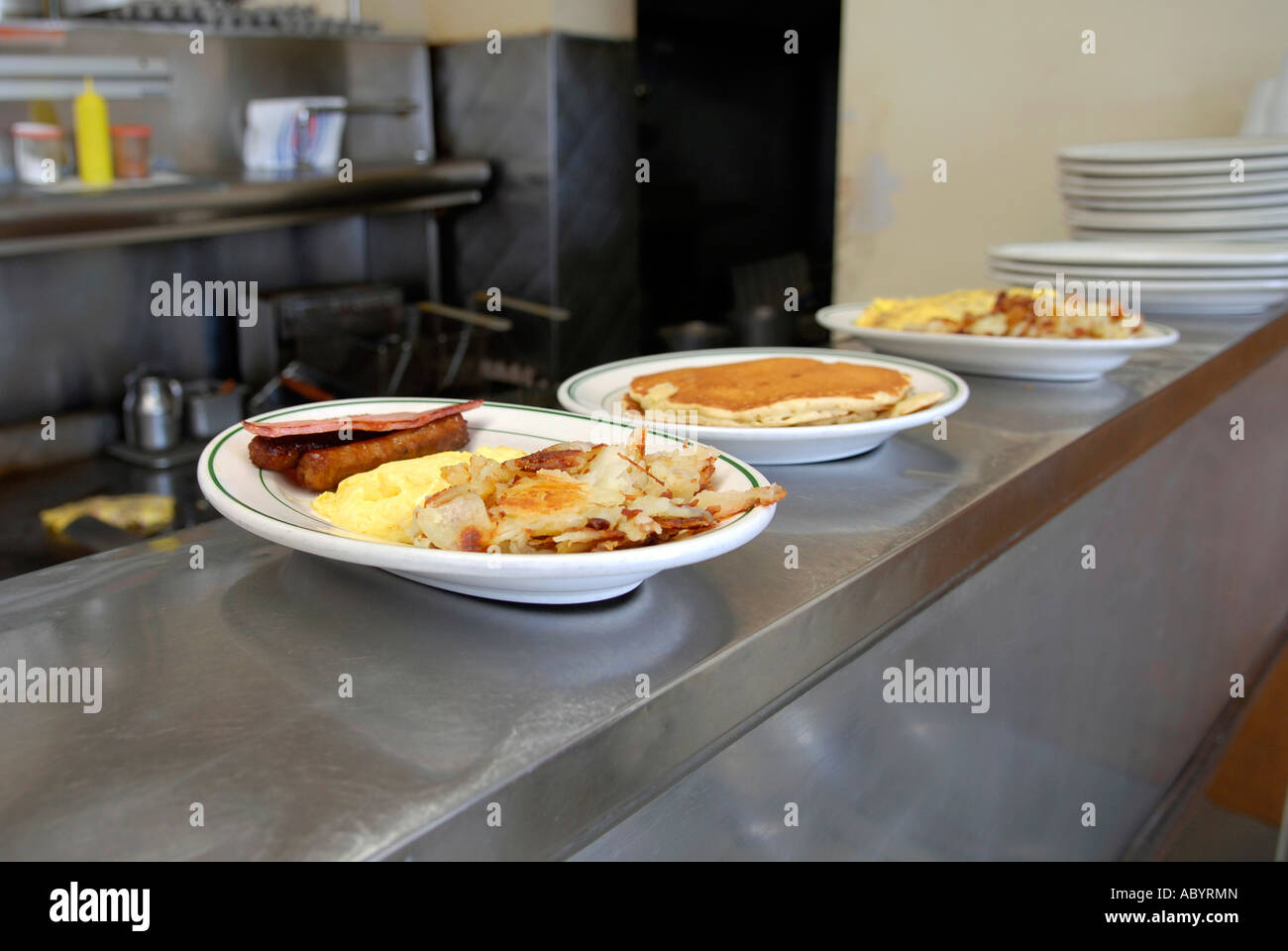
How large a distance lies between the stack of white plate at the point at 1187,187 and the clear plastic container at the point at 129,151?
2.82m

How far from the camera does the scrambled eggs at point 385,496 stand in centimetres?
76

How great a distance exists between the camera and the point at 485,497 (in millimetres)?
759

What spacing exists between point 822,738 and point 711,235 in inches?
147

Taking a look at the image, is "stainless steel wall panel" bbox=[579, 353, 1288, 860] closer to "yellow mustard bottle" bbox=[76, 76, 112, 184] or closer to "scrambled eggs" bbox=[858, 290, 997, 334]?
"scrambled eggs" bbox=[858, 290, 997, 334]

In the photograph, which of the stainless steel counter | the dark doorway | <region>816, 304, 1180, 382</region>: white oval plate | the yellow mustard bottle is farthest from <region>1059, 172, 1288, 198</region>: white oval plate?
the yellow mustard bottle

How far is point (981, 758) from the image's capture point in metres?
1.27

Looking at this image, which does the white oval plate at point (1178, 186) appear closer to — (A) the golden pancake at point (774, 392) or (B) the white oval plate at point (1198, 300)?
(B) the white oval plate at point (1198, 300)

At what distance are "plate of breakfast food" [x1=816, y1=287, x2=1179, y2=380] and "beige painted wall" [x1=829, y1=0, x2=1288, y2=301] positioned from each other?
5.95ft

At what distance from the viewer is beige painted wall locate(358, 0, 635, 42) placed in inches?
165

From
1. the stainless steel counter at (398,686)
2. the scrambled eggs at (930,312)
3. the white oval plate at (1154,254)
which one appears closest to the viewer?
the stainless steel counter at (398,686)

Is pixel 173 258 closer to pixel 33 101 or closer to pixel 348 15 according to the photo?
pixel 33 101

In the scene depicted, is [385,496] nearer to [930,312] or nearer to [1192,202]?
[930,312]

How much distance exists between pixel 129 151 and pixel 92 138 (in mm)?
150

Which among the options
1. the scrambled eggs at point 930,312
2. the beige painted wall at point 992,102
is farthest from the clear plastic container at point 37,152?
the scrambled eggs at point 930,312
